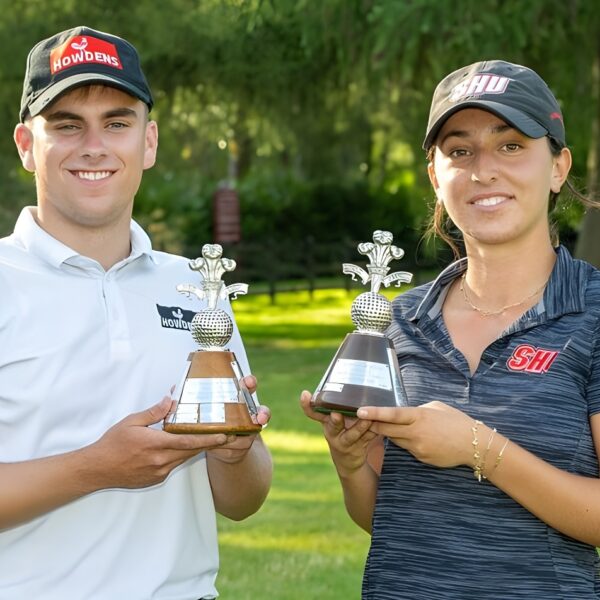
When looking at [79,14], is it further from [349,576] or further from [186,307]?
[186,307]

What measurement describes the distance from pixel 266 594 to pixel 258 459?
362cm

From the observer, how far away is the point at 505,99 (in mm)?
3021

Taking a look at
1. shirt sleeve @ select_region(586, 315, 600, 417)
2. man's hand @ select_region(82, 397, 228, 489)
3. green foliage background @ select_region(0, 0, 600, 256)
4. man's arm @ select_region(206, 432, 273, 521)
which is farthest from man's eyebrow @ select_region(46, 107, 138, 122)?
green foliage background @ select_region(0, 0, 600, 256)

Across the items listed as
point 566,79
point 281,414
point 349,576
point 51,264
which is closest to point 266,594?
point 349,576

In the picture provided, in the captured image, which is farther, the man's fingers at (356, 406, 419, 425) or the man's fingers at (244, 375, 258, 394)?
→ the man's fingers at (244, 375, 258, 394)

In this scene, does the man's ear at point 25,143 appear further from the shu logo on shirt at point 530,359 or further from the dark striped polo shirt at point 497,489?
the shu logo on shirt at point 530,359

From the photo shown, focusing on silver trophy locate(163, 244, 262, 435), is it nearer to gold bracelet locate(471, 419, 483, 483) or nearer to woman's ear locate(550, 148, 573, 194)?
gold bracelet locate(471, 419, 483, 483)

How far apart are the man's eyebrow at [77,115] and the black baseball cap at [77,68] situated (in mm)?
42

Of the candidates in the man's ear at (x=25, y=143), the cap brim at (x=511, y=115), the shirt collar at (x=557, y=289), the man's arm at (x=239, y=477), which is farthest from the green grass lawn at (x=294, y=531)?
the cap brim at (x=511, y=115)

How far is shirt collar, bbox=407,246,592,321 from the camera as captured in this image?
9.95 ft

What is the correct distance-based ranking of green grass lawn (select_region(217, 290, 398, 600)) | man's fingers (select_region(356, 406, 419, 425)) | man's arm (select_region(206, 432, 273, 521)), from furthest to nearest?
green grass lawn (select_region(217, 290, 398, 600)), man's arm (select_region(206, 432, 273, 521)), man's fingers (select_region(356, 406, 419, 425))

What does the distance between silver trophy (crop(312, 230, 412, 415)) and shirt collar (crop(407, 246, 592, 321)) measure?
0.09m

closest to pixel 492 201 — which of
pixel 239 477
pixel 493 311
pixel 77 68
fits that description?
pixel 493 311

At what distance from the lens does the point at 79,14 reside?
17.7m
